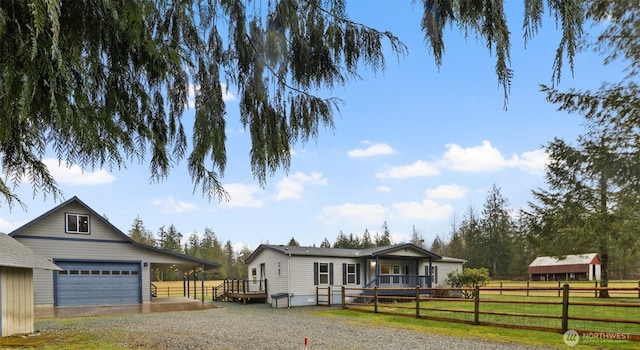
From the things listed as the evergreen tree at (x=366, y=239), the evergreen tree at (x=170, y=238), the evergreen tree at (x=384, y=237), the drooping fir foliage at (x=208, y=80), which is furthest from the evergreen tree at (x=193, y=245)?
the drooping fir foliage at (x=208, y=80)

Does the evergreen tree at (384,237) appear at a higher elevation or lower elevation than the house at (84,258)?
lower

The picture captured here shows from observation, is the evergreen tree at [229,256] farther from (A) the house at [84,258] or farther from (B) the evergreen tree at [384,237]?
(A) the house at [84,258]

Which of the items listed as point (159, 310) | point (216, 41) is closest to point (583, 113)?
point (216, 41)

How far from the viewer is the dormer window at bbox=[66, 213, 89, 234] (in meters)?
20.4

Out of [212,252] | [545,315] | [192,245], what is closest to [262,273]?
[545,315]

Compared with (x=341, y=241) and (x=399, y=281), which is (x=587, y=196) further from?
(x=341, y=241)

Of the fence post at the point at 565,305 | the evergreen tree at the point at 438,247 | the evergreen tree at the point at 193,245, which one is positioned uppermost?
the fence post at the point at 565,305

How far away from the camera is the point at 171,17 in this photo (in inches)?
133

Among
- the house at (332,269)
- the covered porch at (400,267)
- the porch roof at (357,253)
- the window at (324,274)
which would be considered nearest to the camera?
the house at (332,269)

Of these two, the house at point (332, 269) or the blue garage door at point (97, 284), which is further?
the house at point (332, 269)

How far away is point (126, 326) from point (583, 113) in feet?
49.2

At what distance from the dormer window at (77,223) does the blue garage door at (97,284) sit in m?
1.58

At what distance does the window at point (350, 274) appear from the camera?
23.2 metres

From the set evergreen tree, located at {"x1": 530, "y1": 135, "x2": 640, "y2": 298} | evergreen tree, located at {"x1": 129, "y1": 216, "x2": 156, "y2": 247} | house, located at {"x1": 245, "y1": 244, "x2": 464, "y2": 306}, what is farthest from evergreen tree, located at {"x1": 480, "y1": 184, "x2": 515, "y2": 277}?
evergreen tree, located at {"x1": 129, "y1": 216, "x2": 156, "y2": 247}
